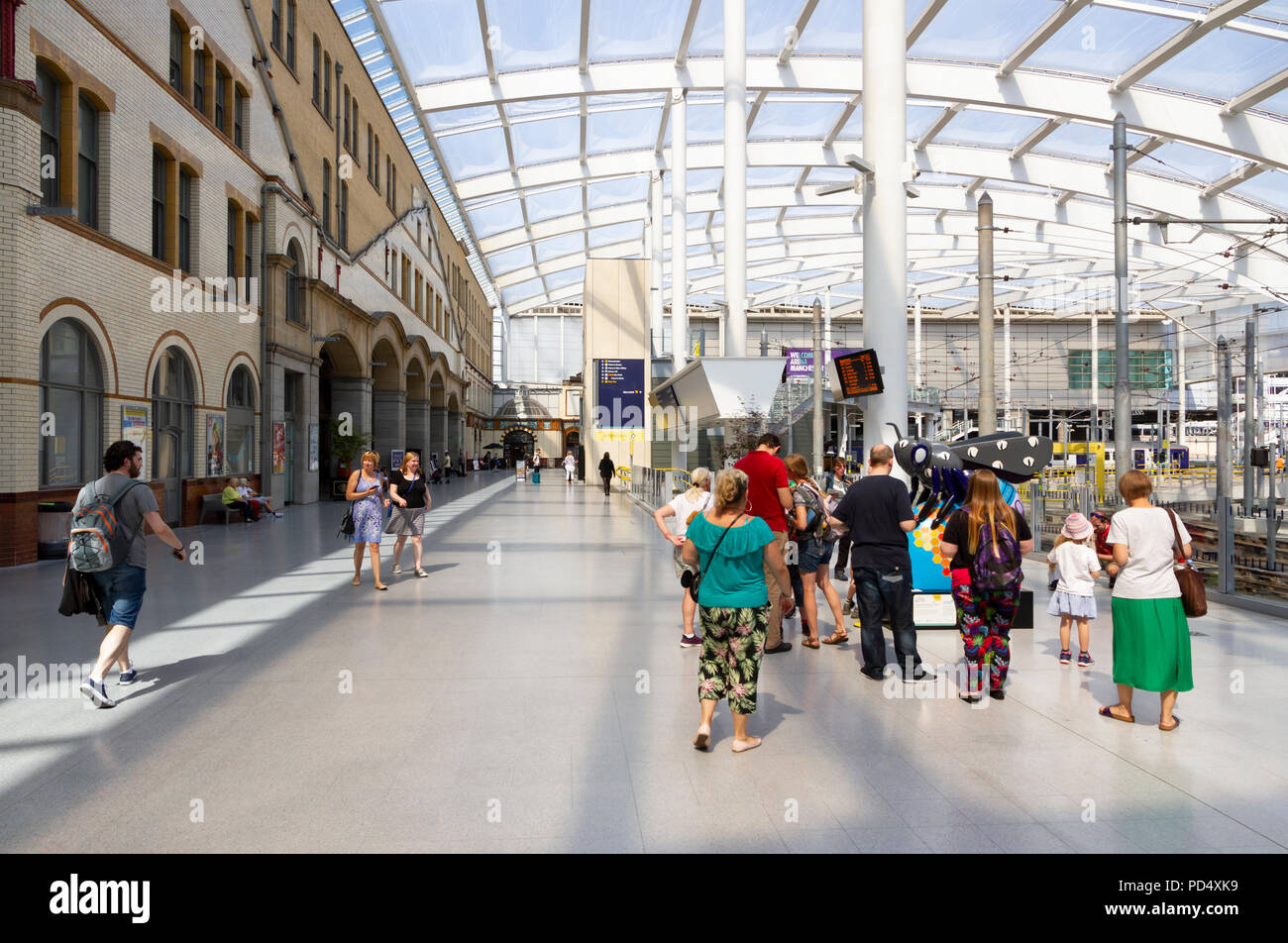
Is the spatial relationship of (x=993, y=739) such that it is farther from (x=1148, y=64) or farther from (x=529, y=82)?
(x=529, y=82)

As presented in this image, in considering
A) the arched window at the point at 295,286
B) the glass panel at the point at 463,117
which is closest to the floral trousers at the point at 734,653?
the arched window at the point at 295,286

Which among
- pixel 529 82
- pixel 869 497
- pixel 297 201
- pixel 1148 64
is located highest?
pixel 529 82

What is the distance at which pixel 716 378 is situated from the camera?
66.8ft

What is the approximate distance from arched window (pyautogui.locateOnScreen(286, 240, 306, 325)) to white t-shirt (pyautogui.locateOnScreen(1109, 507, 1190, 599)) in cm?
2147

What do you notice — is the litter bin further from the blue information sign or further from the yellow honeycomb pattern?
the blue information sign

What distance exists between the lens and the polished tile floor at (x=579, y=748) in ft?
12.2

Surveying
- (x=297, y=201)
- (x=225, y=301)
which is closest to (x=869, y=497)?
(x=225, y=301)

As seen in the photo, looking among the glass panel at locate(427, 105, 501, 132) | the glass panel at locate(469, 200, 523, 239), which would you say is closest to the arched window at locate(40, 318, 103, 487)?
the glass panel at locate(427, 105, 501, 132)

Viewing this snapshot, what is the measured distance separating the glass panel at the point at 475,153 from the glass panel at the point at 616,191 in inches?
202

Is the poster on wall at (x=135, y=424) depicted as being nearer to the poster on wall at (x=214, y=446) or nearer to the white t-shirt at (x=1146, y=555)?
the poster on wall at (x=214, y=446)

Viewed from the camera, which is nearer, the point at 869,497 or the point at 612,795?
the point at 612,795

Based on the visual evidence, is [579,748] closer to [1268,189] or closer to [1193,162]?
[1193,162]

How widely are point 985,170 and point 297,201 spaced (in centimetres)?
2392
